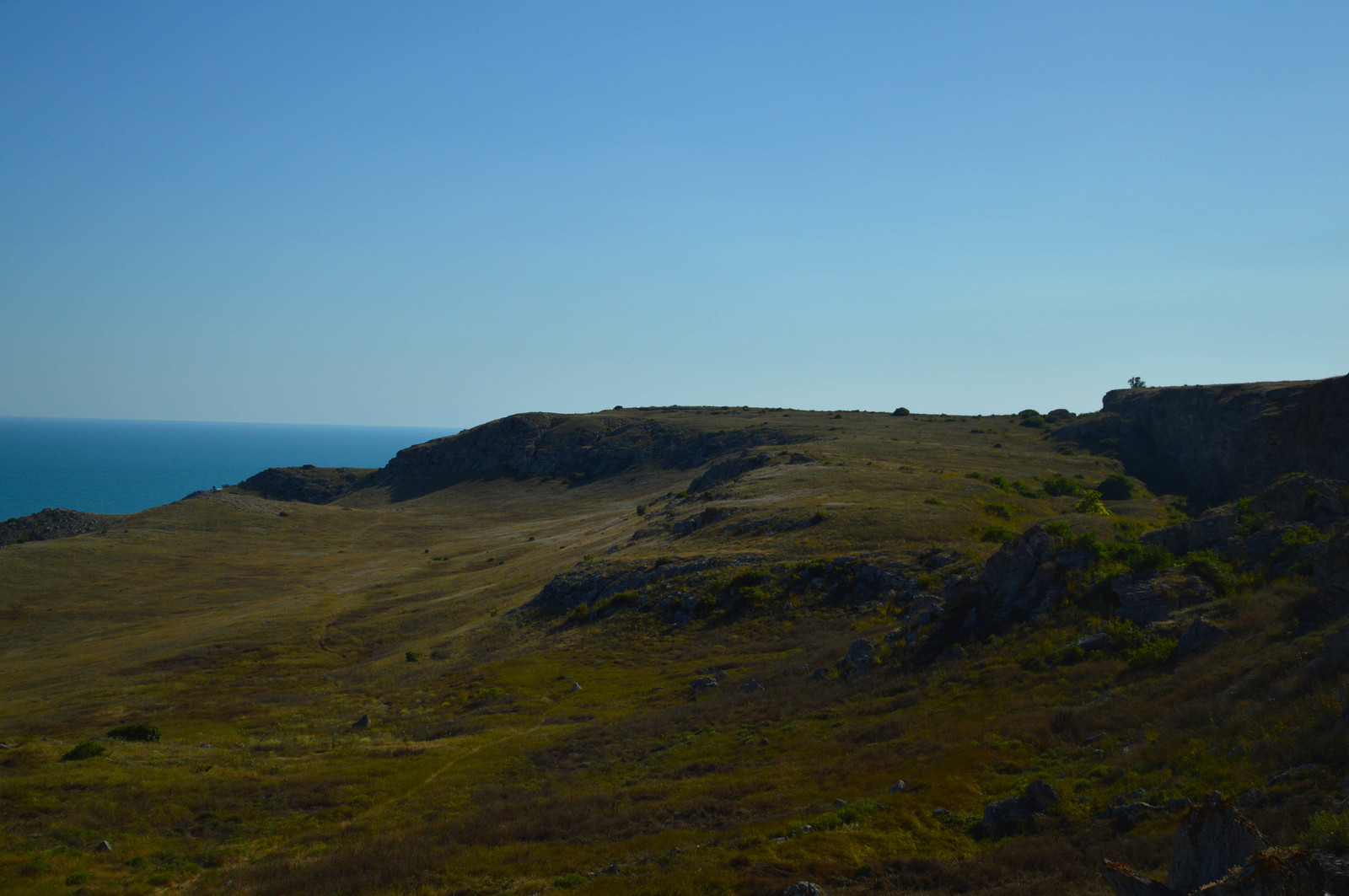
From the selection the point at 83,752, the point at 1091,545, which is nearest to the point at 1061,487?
the point at 1091,545

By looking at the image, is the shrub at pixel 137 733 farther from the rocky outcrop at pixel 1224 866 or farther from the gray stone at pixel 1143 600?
the gray stone at pixel 1143 600

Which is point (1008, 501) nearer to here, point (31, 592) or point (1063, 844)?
point (1063, 844)

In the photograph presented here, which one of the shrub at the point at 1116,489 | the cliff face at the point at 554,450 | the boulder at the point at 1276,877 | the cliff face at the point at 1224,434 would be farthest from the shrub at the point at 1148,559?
the cliff face at the point at 554,450

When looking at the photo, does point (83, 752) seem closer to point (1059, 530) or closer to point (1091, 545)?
point (1091, 545)

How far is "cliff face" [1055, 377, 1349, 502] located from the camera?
159 feet

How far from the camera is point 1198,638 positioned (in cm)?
1894

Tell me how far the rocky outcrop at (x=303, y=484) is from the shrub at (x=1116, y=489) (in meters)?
158

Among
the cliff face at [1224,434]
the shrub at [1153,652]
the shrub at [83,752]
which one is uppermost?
the cliff face at [1224,434]

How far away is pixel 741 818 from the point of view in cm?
1739

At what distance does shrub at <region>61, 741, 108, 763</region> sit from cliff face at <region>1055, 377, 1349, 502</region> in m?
64.4

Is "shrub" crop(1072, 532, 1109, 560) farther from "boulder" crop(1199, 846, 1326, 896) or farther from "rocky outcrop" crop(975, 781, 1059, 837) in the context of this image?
"boulder" crop(1199, 846, 1326, 896)

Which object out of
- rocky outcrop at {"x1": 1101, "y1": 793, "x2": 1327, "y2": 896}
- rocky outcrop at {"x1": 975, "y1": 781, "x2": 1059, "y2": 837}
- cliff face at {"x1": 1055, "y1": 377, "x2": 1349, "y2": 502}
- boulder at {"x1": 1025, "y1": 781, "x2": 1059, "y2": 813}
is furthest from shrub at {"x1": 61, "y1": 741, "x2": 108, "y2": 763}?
cliff face at {"x1": 1055, "y1": 377, "x2": 1349, "y2": 502}

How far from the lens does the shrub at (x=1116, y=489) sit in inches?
2638

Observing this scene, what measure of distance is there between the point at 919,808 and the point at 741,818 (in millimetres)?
4207
